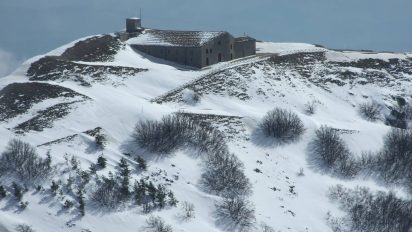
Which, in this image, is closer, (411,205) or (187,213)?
(187,213)

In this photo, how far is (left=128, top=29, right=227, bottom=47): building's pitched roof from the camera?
100625 millimetres

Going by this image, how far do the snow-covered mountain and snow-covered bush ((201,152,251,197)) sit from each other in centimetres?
87

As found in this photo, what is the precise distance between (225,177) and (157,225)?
10.1 m

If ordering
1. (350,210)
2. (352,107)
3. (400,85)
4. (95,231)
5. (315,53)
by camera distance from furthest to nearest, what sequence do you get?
(315,53) < (400,85) < (352,107) < (350,210) < (95,231)

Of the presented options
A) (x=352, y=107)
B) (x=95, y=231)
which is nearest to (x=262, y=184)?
(x=95, y=231)

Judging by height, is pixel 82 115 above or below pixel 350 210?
above

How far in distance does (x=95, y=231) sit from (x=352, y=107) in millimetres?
41273

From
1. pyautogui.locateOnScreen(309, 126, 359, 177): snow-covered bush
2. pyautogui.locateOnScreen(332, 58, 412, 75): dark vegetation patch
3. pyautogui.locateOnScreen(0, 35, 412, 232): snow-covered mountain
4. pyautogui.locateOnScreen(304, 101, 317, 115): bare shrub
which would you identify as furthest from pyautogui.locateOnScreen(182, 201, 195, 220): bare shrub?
pyautogui.locateOnScreen(332, 58, 412, 75): dark vegetation patch

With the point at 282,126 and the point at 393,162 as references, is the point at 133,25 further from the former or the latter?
the point at 393,162

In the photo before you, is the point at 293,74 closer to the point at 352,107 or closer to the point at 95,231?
the point at 352,107

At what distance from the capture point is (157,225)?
64.6m

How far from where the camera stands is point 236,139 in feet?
261

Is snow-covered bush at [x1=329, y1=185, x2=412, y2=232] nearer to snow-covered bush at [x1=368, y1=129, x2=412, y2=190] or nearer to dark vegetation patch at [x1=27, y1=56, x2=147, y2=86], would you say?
snow-covered bush at [x1=368, y1=129, x2=412, y2=190]

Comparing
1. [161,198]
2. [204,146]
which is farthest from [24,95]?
[161,198]
